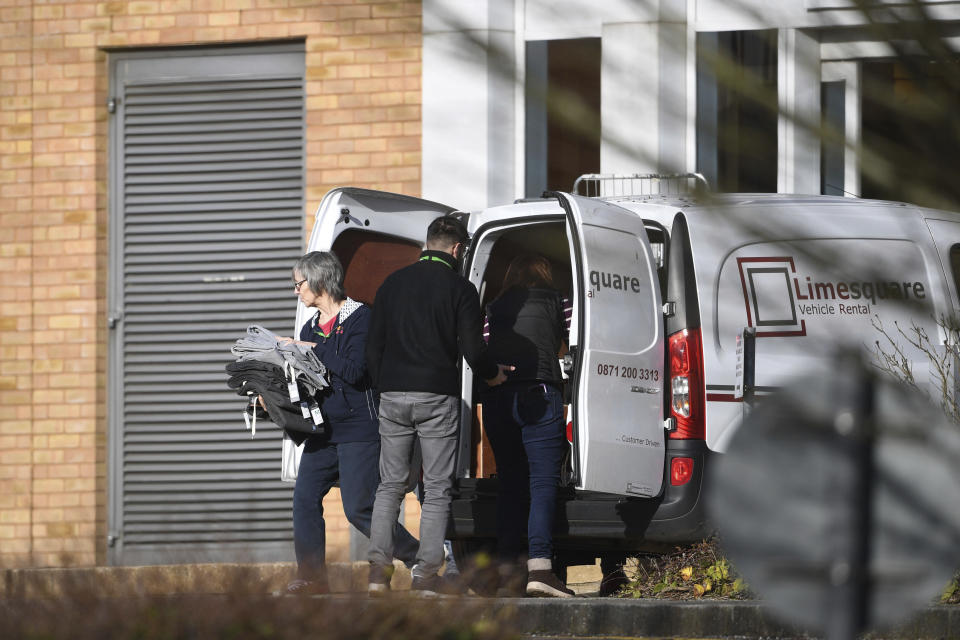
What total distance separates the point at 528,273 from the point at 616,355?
0.73m

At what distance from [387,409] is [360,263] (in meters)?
1.38

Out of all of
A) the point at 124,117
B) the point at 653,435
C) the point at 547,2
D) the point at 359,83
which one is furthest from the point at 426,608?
the point at 124,117

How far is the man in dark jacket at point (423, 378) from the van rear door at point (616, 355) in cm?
55

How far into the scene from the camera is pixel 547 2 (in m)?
1.59

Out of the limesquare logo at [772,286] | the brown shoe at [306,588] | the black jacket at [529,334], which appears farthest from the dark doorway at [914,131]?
the black jacket at [529,334]

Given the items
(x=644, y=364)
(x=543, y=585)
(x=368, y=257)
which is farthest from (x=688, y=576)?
(x=368, y=257)

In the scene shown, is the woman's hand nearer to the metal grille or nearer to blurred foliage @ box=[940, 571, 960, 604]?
blurred foliage @ box=[940, 571, 960, 604]

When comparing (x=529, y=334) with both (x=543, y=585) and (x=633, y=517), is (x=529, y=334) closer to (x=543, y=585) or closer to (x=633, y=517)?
(x=633, y=517)

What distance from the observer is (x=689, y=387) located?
23.7 feet

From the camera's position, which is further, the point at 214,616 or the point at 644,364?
the point at 644,364

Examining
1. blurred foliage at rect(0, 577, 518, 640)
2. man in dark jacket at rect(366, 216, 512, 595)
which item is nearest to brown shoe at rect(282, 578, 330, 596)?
blurred foliage at rect(0, 577, 518, 640)

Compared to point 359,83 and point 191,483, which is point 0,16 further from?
point 191,483

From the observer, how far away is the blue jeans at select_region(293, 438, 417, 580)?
296 inches

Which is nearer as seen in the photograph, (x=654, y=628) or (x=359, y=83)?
(x=654, y=628)
